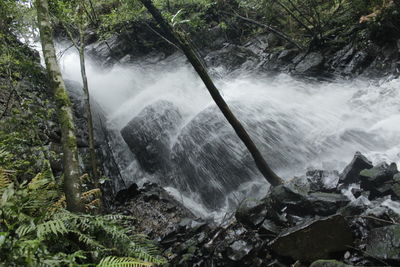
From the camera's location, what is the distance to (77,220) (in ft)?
14.3

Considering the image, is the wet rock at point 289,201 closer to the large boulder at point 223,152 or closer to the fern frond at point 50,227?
the large boulder at point 223,152

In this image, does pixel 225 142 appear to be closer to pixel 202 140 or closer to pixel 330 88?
pixel 202 140

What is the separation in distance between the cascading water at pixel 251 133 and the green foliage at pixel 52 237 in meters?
5.21

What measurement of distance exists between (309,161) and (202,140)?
3918 millimetres

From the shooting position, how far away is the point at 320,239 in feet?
14.7

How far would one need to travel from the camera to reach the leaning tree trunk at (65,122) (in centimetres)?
425

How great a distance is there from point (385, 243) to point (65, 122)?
4.98 meters

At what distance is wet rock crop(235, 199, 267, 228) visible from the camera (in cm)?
588

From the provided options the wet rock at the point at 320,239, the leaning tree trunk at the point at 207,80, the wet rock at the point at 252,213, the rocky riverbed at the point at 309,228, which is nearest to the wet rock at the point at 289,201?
the rocky riverbed at the point at 309,228

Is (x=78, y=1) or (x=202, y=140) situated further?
(x=78, y=1)

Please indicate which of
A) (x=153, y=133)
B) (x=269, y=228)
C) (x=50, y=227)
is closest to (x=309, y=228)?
(x=269, y=228)

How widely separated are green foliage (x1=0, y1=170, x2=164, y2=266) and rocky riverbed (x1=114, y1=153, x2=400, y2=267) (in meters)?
1.70

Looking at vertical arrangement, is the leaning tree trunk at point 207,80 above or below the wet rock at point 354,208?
above

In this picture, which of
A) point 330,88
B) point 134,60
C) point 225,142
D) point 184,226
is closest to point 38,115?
point 184,226
